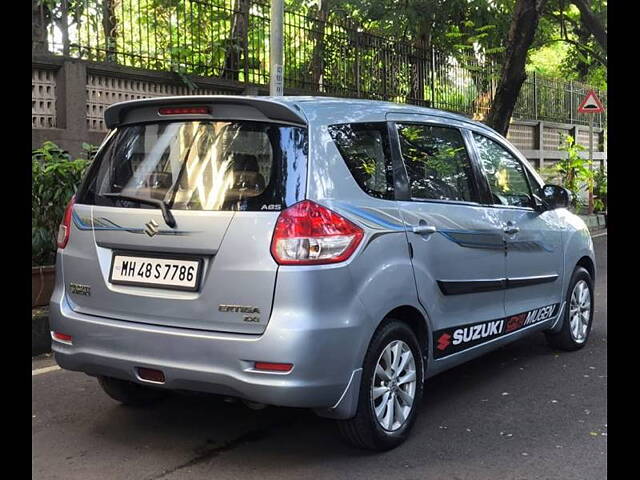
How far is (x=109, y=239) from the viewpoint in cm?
376

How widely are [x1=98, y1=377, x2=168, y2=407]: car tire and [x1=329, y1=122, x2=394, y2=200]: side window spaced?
67.9 inches

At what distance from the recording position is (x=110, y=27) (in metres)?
9.27

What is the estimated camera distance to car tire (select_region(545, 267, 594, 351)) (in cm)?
588

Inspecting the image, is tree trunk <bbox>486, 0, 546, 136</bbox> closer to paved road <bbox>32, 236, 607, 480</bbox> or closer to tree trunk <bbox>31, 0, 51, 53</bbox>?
tree trunk <bbox>31, 0, 51, 53</bbox>

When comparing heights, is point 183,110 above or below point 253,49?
below

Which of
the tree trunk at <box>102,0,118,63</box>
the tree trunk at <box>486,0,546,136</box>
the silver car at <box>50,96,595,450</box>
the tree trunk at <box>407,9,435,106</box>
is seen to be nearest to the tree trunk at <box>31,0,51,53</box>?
the tree trunk at <box>102,0,118,63</box>

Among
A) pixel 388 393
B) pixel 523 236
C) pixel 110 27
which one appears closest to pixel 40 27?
pixel 110 27

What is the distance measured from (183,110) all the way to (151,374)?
4.27 feet

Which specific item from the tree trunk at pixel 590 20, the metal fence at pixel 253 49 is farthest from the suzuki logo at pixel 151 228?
the tree trunk at pixel 590 20

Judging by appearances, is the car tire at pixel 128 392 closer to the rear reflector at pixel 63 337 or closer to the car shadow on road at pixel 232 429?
the car shadow on road at pixel 232 429

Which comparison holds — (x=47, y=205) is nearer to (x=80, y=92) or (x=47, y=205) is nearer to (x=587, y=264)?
(x=80, y=92)
